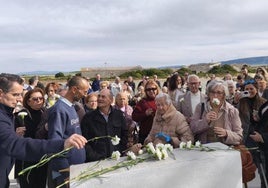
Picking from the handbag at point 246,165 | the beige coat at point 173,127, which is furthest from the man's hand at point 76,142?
the beige coat at point 173,127

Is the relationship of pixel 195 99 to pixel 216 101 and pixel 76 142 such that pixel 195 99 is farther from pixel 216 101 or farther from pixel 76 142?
pixel 76 142

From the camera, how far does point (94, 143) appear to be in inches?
173

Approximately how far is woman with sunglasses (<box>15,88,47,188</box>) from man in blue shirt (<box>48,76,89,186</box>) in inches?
36.8

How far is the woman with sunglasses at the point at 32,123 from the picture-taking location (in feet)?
15.7

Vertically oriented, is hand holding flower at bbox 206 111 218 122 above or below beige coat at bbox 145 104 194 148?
above

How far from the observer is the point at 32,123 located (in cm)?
488

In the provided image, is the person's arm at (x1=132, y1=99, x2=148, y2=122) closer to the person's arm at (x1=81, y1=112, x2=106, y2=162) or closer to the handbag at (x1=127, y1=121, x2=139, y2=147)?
the handbag at (x1=127, y1=121, x2=139, y2=147)

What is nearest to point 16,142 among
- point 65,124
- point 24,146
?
point 24,146

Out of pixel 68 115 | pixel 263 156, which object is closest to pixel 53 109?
pixel 68 115

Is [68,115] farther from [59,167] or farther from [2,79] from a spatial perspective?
[2,79]

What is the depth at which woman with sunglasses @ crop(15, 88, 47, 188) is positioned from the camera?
4789 mm

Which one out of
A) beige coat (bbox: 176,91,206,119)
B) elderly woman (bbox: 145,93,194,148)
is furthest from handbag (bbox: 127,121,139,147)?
beige coat (bbox: 176,91,206,119)

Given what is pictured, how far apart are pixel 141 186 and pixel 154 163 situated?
0.68 ft

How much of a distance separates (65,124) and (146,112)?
6.27ft
